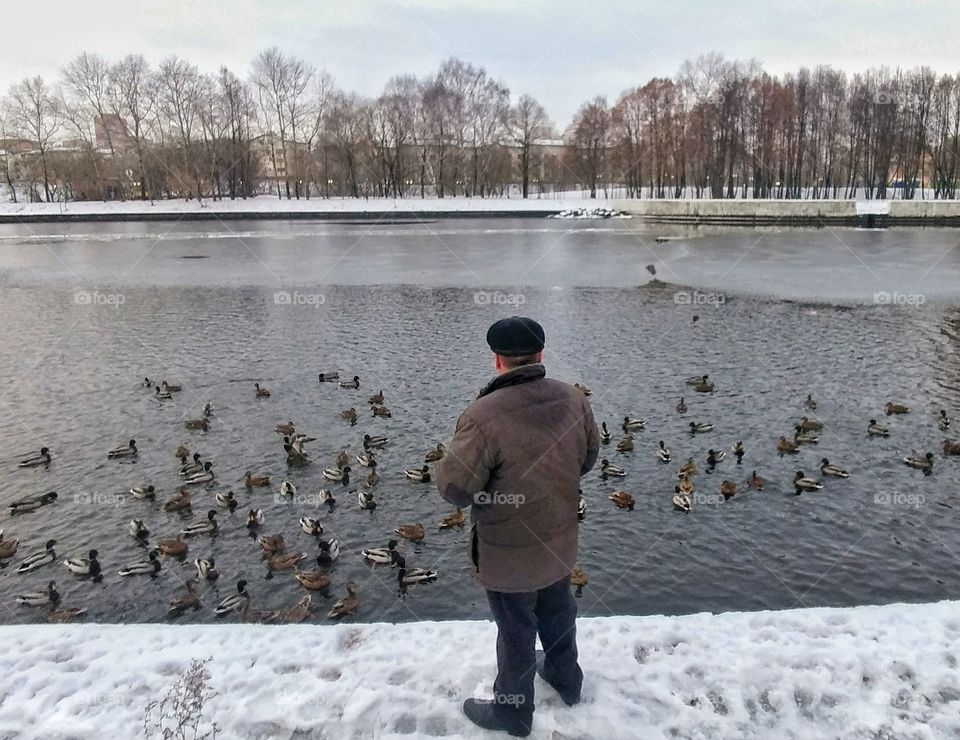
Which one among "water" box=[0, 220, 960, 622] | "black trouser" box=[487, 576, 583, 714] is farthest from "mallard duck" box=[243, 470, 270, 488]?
"black trouser" box=[487, 576, 583, 714]

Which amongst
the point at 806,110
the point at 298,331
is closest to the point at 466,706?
the point at 298,331

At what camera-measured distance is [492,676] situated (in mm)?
5211

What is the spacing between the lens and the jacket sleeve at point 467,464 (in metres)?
4.13

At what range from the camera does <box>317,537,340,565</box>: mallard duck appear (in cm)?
913

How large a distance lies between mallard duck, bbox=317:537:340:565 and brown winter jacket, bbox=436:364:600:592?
17.2ft

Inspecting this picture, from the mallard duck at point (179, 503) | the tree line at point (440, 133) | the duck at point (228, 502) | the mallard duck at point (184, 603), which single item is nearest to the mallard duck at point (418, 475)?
the duck at point (228, 502)

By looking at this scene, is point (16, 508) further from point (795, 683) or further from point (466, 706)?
point (795, 683)

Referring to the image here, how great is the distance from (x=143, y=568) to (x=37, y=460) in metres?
5.17

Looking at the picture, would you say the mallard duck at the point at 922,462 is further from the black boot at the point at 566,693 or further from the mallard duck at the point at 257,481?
the mallard duck at the point at 257,481

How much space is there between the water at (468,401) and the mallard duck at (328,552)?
206 mm

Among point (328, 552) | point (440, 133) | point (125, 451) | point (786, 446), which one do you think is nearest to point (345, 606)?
point (328, 552)

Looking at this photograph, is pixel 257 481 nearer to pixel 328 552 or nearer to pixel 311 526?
pixel 311 526

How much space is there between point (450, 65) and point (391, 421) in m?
102

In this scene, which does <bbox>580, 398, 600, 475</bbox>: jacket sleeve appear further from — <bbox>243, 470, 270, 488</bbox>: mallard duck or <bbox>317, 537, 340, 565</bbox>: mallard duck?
<bbox>243, 470, 270, 488</bbox>: mallard duck
